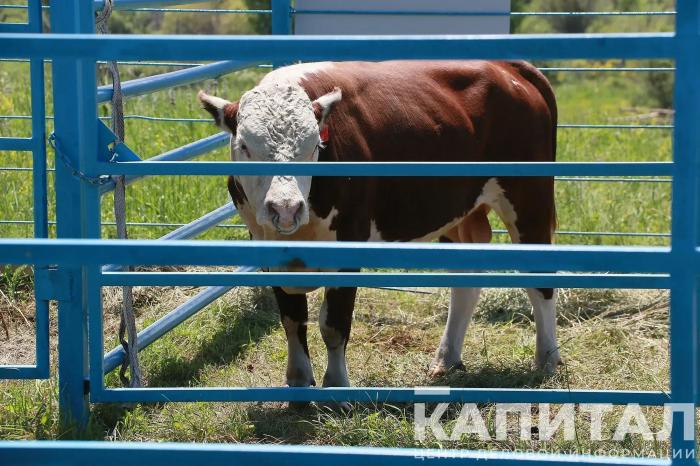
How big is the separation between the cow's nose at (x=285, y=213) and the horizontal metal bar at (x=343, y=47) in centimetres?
175

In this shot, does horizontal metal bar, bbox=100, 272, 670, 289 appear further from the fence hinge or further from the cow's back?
the cow's back

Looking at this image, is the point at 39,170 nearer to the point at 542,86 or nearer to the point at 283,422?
the point at 283,422

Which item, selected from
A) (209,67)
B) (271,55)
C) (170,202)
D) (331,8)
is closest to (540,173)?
(271,55)

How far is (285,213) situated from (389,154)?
3.64 ft

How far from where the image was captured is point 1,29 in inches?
160

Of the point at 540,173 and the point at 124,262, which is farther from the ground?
the point at 540,173

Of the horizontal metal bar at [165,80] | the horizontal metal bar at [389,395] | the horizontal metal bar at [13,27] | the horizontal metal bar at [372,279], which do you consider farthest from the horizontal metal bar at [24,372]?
the horizontal metal bar at [13,27]

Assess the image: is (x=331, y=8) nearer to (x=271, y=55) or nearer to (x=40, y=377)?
(x=40, y=377)

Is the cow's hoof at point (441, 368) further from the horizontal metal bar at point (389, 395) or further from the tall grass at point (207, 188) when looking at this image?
the tall grass at point (207, 188)

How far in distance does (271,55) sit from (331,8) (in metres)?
4.09

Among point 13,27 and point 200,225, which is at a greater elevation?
point 13,27

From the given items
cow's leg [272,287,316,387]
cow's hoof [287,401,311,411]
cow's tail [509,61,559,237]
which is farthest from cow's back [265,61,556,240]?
cow's hoof [287,401,311,411]

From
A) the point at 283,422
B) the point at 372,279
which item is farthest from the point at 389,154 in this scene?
the point at 372,279

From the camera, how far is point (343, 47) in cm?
229
